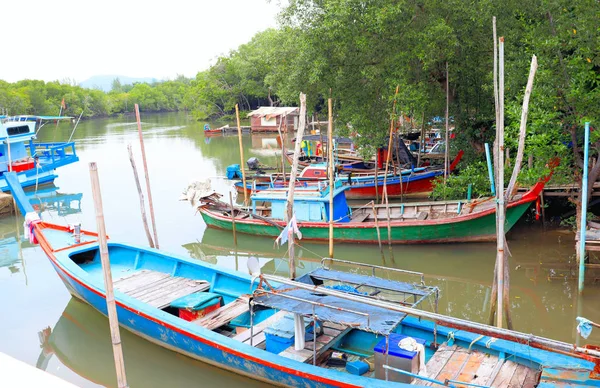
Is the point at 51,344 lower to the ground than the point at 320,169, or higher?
lower

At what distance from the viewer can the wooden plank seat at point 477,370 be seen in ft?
20.2

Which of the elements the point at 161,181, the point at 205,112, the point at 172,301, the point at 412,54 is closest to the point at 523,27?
the point at 412,54

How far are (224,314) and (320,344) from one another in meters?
2.08

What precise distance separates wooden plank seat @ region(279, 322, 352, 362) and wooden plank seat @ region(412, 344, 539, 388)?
1383mm

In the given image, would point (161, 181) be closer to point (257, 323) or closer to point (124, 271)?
point (124, 271)

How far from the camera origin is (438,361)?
6.64 m

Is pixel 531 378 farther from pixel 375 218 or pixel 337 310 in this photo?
pixel 375 218

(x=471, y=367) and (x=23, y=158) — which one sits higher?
(x=23, y=158)

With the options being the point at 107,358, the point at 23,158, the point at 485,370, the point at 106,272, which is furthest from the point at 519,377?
the point at 23,158

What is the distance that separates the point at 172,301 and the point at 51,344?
2.76 m

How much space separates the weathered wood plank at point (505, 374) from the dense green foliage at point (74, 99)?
5307 cm

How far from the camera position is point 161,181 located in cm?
2492

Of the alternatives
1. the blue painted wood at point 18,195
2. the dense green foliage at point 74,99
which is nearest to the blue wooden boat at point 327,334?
the blue painted wood at point 18,195

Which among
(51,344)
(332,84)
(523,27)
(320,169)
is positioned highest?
(523,27)
